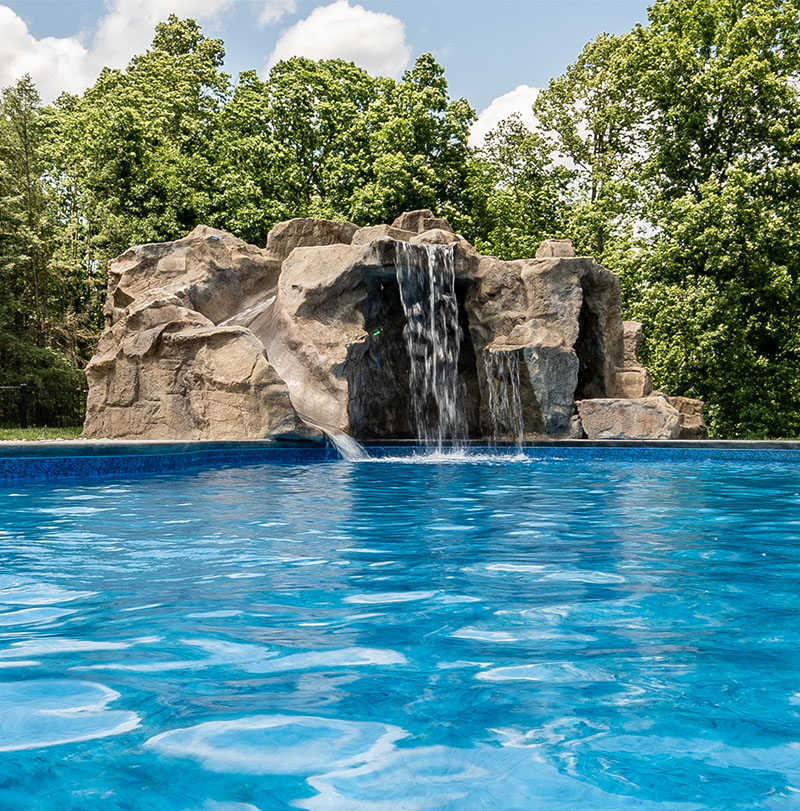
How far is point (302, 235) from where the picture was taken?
A: 16844mm

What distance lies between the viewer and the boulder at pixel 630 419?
14.0 meters

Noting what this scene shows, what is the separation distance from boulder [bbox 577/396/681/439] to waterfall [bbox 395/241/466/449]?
2596mm

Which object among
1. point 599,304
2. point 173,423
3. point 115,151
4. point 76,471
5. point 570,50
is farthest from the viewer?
point 570,50

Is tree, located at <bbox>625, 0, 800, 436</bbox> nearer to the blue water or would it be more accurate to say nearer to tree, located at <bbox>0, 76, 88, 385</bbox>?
tree, located at <bbox>0, 76, 88, 385</bbox>

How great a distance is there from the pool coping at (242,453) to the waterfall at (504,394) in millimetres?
645

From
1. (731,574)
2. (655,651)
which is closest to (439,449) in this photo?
(731,574)

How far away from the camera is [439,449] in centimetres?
1461

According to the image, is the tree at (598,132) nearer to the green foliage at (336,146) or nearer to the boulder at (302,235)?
the green foliage at (336,146)

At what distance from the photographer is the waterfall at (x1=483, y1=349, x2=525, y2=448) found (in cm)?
1470

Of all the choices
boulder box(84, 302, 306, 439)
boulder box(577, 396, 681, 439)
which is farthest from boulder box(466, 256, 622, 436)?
boulder box(84, 302, 306, 439)

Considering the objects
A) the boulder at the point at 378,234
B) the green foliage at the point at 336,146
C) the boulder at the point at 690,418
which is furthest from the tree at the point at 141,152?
the boulder at the point at 690,418

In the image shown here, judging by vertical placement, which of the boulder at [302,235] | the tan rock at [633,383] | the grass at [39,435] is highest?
the boulder at [302,235]

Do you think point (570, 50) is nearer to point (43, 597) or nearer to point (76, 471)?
point (76, 471)

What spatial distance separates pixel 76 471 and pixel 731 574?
7.64m
